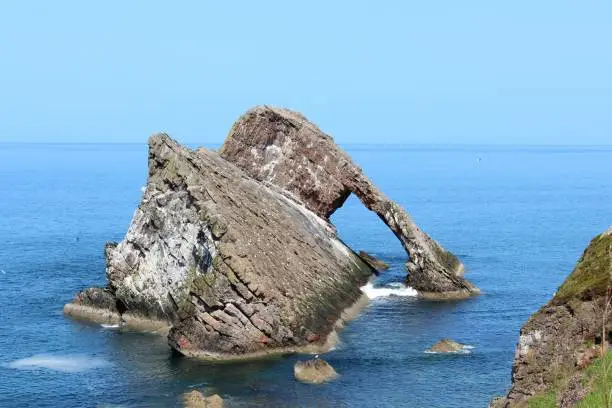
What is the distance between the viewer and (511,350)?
5900 centimetres

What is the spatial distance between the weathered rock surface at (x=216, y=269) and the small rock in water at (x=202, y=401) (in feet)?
34.3

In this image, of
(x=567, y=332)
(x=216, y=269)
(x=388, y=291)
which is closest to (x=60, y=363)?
(x=216, y=269)

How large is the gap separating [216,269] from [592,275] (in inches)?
1325

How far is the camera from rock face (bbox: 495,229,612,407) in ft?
103

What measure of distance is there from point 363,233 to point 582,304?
102638 mm

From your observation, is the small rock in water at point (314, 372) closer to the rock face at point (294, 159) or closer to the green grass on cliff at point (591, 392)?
the green grass on cliff at point (591, 392)

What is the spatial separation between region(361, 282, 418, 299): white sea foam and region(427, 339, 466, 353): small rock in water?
2032 cm

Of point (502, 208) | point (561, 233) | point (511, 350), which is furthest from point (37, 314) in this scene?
point (502, 208)

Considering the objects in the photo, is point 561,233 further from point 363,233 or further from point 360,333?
point 360,333

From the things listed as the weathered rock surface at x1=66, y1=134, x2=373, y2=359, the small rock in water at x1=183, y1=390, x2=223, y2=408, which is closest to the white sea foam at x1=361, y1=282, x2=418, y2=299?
the weathered rock surface at x1=66, y1=134, x2=373, y2=359

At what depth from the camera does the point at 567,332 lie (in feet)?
105

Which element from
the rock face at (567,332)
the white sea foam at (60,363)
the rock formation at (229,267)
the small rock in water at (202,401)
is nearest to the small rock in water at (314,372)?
the rock formation at (229,267)

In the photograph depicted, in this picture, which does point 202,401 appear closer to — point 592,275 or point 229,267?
point 229,267

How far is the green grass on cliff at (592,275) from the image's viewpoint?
31.6m
